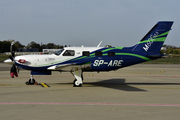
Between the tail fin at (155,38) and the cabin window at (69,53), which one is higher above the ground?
the tail fin at (155,38)

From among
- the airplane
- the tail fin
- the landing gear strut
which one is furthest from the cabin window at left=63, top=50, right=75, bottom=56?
the tail fin

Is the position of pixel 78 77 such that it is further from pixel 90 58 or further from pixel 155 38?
pixel 155 38

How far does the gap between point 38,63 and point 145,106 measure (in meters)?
9.25

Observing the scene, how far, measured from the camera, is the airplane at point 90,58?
16.8 meters

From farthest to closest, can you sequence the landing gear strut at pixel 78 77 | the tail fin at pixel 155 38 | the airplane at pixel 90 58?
the tail fin at pixel 155 38
the airplane at pixel 90 58
the landing gear strut at pixel 78 77

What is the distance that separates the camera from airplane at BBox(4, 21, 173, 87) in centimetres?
1680

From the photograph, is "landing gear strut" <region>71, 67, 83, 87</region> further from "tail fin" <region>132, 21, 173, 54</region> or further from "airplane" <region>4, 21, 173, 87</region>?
"tail fin" <region>132, 21, 173, 54</region>

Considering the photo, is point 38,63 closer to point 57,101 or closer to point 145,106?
point 57,101

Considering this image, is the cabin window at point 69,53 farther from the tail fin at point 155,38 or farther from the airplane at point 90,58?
the tail fin at point 155,38

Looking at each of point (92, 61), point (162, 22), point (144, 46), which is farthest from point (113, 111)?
point (162, 22)

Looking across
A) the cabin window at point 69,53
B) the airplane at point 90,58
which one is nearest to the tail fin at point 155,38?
the airplane at point 90,58

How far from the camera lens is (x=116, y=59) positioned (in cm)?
1759

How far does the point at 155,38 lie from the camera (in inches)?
726

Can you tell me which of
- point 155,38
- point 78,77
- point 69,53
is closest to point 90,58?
point 69,53
